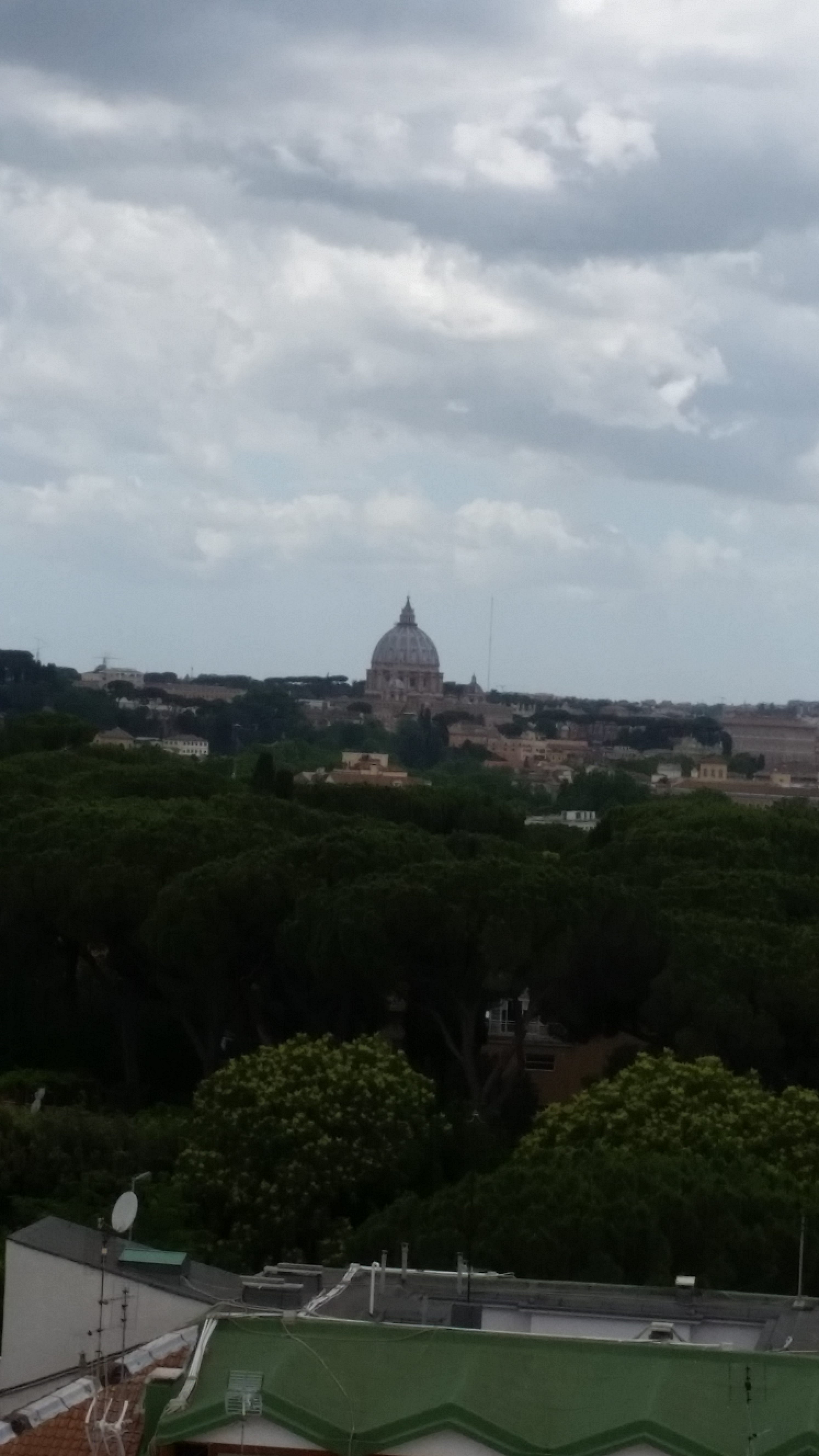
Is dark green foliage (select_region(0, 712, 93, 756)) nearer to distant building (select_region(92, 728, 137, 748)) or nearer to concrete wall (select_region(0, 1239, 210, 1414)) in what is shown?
distant building (select_region(92, 728, 137, 748))

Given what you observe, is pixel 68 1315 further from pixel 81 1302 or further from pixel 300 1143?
pixel 300 1143

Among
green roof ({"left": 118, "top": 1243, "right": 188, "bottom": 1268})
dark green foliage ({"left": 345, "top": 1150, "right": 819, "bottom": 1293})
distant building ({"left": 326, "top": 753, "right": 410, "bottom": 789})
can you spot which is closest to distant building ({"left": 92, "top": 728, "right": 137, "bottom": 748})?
distant building ({"left": 326, "top": 753, "right": 410, "bottom": 789})

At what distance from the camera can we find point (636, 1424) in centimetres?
866

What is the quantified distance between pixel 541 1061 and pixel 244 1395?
65.8ft

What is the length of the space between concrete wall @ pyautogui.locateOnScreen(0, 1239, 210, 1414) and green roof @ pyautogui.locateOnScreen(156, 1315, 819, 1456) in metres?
1.97

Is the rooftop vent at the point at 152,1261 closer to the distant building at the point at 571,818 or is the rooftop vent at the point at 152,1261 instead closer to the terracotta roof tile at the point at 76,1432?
the terracotta roof tile at the point at 76,1432

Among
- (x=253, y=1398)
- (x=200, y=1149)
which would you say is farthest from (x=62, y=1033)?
(x=253, y=1398)

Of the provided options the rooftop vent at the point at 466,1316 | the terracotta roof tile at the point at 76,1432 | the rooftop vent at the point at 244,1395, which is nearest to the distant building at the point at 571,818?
the rooftop vent at the point at 466,1316

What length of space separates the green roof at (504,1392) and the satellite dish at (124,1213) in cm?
161

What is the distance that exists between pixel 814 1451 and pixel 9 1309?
176 inches

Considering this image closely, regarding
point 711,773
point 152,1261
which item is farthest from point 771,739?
point 152,1261

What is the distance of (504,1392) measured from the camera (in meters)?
8.98

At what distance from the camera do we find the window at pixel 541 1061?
28.6 meters

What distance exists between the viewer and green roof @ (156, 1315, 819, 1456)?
→ 8.70m
